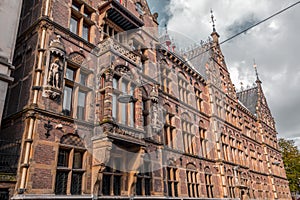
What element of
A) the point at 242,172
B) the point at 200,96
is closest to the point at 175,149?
the point at 200,96

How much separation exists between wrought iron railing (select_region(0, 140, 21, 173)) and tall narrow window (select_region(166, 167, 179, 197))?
357 inches

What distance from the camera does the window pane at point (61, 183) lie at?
30.7ft

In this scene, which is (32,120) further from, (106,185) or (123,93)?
(123,93)

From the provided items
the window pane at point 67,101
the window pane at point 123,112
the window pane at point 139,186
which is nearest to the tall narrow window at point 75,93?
the window pane at point 67,101

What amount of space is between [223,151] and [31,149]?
1750cm

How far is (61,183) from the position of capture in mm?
9516

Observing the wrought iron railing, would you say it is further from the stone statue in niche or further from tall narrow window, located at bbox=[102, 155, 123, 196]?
tall narrow window, located at bbox=[102, 155, 123, 196]

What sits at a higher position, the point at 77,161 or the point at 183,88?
the point at 183,88

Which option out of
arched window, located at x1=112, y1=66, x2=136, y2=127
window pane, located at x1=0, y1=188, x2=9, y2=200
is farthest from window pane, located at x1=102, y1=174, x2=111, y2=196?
window pane, located at x1=0, y1=188, x2=9, y2=200

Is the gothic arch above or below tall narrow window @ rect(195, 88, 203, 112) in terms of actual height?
below

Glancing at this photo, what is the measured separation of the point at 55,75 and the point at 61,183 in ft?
13.7

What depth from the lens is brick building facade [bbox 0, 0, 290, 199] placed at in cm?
957

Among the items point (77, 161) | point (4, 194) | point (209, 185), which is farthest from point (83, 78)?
point (209, 185)

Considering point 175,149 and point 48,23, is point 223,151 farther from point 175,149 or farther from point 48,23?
point 48,23
